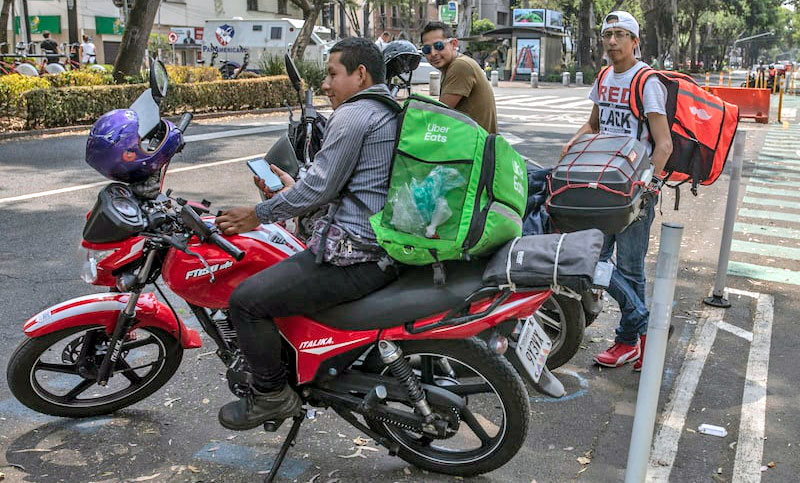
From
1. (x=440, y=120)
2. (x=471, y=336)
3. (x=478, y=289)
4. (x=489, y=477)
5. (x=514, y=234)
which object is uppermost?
(x=440, y=120)

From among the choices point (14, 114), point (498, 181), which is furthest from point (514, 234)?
point (14, 114)

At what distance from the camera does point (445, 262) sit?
307cm

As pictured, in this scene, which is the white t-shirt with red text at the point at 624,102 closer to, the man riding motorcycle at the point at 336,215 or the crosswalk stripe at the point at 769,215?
the man riding motorcycle at the point at 336,215

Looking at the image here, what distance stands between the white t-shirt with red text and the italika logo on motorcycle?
33368 millimetres

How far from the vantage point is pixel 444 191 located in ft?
9.34

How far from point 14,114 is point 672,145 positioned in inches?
524

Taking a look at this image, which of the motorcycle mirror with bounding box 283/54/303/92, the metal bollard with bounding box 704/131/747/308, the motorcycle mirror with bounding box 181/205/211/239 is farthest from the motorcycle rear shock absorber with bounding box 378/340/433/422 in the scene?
the metal bollard with bounding box 704/131/747/308

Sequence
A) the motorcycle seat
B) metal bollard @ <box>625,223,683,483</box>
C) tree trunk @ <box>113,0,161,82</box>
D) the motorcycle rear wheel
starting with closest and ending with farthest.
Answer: metal bollard @ <box>625,223,683,483</box> < the motorcycle seat < the motorcycle rear wheel < tree trunk @ <box>113,0,161,82</box>

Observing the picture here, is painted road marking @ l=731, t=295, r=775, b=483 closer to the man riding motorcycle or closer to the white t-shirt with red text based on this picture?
the white t-shirt with red text

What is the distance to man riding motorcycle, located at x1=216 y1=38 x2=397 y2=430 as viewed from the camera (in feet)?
9.78

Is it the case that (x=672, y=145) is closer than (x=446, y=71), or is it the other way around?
(x=672, y=145)

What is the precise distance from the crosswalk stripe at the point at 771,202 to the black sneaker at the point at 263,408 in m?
8.19

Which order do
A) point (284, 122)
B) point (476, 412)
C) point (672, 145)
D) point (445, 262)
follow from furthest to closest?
1. point (284, 122)
2. point (672, 145)
3. point (476, 412)
4. point (445, 262)

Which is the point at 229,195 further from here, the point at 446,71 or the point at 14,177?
the point at 446,71
